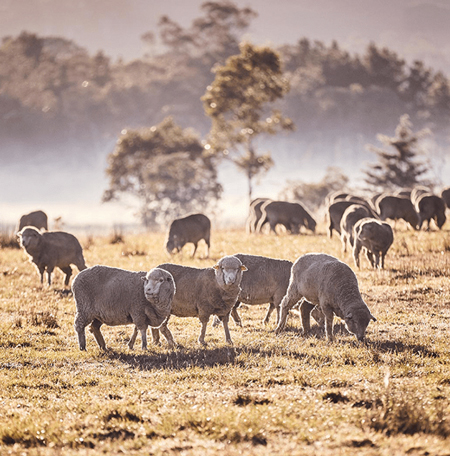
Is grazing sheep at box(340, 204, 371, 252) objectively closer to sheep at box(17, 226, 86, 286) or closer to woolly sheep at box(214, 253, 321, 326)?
sheep at box(17, 226, 86, 286)


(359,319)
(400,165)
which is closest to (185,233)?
(359,319)

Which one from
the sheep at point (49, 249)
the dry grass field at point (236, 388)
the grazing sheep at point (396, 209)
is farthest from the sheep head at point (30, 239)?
the grazing sheep at point (396, 209)

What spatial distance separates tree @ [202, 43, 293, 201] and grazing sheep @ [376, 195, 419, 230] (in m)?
16.2

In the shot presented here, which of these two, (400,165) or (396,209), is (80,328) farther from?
(400,165)

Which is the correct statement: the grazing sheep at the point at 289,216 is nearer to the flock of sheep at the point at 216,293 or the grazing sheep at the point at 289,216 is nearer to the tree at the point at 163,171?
the flock of sheep at the point at 216,293

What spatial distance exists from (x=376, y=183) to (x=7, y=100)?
3423 inches

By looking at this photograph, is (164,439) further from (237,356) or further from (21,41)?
(21,41)

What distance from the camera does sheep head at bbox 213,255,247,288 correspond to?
1079 cm

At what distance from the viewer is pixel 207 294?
11211 mm

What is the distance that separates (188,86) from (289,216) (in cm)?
9111

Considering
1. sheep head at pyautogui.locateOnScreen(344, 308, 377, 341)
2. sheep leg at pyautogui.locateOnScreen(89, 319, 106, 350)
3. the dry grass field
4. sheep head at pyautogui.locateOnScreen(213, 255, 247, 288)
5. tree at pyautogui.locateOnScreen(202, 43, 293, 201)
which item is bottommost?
the dry grass field

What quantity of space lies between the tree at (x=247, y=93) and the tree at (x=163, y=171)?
1073cm

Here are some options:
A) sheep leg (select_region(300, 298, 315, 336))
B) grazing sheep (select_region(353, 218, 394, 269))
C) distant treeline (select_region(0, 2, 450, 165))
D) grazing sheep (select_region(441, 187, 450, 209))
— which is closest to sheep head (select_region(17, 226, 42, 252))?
sheep leg (select_region(300, 298, 315, 336))

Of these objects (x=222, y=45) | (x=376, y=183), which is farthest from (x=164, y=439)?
(x=222, y=45)
